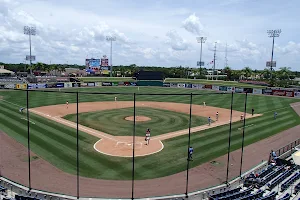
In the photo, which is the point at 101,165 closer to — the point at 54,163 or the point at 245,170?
the point at 54,163

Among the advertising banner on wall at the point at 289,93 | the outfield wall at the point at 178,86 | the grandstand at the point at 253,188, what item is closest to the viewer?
the grandstand at the point at 253,188

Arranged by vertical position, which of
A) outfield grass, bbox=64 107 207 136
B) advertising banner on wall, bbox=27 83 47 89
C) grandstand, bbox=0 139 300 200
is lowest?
grandstand, bbox=0 139 300 200

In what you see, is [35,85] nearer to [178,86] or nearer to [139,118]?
[178,86]

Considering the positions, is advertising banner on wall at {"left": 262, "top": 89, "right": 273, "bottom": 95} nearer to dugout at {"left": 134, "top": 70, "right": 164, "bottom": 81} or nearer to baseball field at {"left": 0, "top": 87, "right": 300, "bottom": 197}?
baseball field at {"left": 0, "top": 87, "right": 300, "bottom": 197}

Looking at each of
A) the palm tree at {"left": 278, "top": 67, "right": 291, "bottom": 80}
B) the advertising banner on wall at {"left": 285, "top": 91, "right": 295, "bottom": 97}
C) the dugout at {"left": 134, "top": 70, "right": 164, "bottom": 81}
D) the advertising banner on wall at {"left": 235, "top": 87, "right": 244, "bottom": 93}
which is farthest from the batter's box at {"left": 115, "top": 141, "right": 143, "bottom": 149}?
the palm tree at {"left": 278, "top": 67, "right": 291, "bottom": 80}

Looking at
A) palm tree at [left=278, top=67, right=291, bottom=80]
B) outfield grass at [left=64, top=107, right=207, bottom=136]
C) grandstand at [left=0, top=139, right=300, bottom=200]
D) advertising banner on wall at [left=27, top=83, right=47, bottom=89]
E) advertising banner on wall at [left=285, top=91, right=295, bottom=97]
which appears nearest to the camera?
grandstand at [left=0, top=139, right=300, bottom=200]

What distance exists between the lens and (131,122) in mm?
34594

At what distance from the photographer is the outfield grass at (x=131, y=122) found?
3052 cm

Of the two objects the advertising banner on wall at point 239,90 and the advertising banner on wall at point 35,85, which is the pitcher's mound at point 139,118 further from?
the advertising banner on wall at point 239,90

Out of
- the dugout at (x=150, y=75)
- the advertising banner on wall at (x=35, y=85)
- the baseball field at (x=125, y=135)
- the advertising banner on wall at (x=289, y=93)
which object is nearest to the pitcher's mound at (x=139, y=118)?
the baseball field at (x=125, y=135)

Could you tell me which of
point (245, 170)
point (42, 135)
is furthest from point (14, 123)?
point (245, 170)

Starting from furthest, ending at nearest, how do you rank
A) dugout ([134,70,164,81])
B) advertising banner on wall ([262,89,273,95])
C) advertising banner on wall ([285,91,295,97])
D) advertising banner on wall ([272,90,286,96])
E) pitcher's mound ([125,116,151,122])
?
dugout ([134,70,164,81]), advertising banner on wall ([262,89,273,95]), advertising banner on wall ([272,90,286,96]), advertising banner on wall ([285,91,295,97]), pitcher's mound ([125,116,151,122])

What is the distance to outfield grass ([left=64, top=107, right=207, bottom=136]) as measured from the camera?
100ft

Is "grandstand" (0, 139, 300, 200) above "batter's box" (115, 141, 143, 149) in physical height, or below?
below
